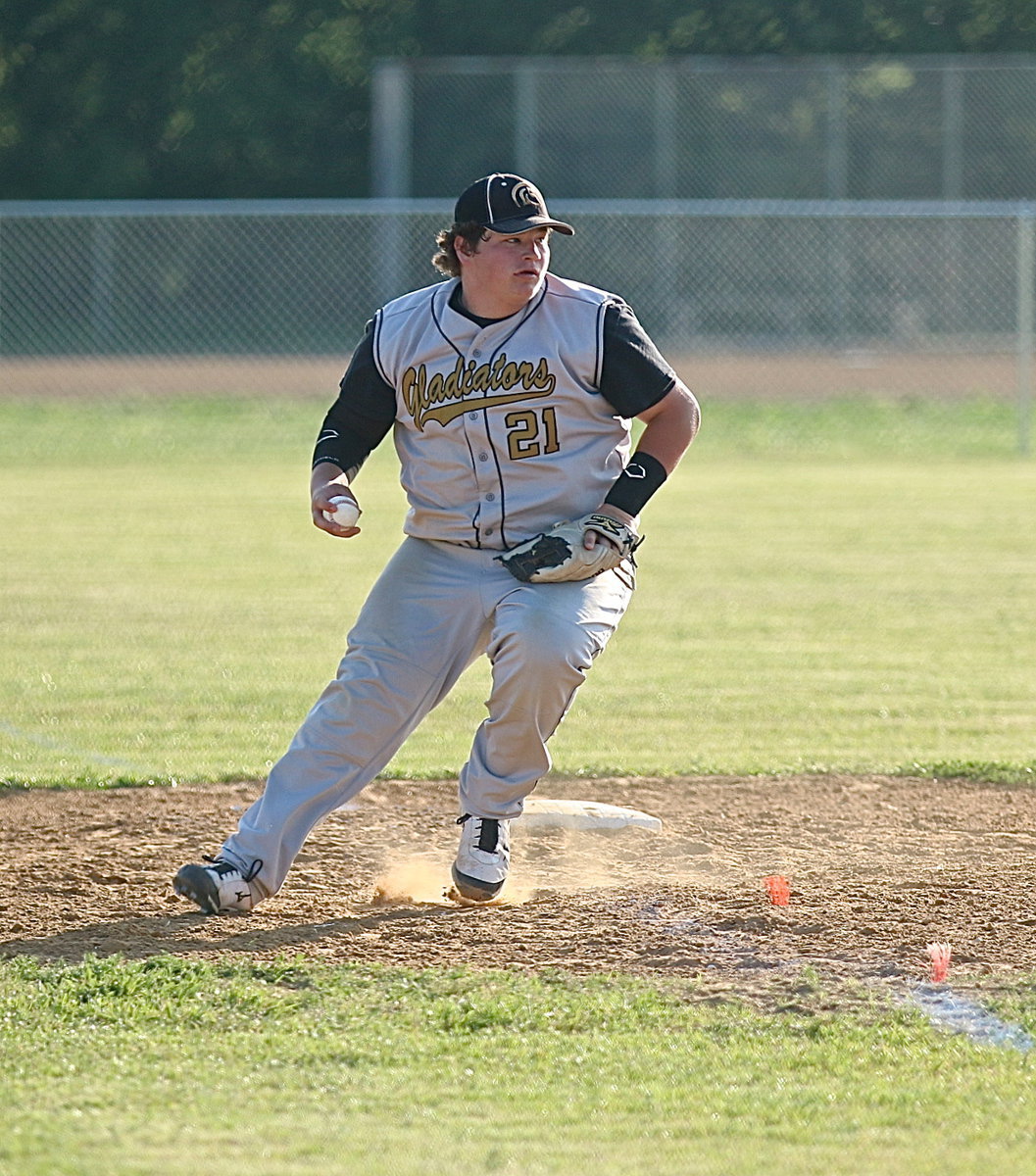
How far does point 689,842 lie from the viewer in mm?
5270

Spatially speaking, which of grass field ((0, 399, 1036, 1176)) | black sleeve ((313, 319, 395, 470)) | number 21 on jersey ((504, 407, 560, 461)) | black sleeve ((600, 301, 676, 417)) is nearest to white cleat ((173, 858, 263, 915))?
grass field ((0, 399, 1036, 1176))

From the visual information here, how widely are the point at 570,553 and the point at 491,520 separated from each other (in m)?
0.27

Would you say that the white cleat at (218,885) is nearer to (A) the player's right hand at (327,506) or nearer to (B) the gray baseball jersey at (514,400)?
(A) the player's right hand at (327,506)

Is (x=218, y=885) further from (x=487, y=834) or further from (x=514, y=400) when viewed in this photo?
(x=514, y=400)

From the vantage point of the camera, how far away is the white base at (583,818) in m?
5.39

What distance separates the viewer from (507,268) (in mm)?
4465

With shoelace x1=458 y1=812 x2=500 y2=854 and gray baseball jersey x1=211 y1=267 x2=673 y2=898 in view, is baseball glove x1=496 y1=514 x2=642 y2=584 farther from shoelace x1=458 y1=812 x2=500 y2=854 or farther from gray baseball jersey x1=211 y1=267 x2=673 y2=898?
shoelace x1=458 y1=812 x2=500 y2=854

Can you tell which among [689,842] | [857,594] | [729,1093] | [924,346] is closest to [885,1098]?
[729,1093]

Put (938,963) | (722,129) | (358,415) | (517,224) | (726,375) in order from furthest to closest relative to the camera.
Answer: (722,129) → (726,375) → (358,415) → (517,224) → (938,963)

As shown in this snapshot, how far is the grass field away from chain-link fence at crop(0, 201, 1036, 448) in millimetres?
4611

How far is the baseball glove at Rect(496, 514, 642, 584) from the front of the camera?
172 inches

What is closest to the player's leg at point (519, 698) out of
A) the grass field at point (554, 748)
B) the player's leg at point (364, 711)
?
the player's leg at point (364, 711)

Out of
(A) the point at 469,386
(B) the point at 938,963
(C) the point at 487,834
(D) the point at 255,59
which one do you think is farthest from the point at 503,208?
(D) the point at 255,59

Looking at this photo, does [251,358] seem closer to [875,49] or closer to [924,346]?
[924,346]
